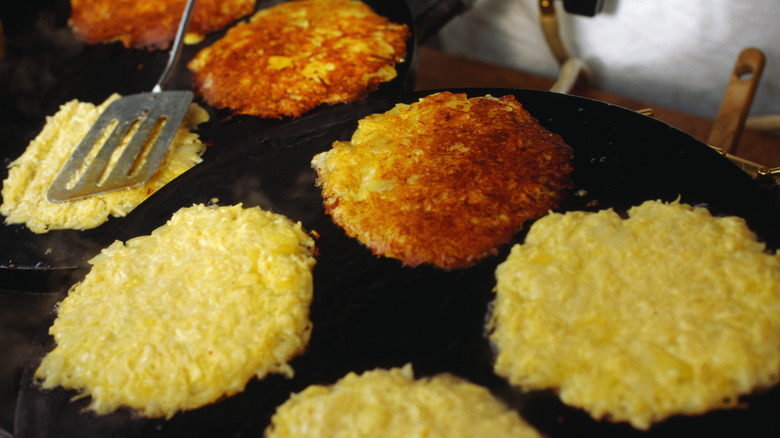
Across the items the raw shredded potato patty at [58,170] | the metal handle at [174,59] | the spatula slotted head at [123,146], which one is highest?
the metal handle at [174,59]

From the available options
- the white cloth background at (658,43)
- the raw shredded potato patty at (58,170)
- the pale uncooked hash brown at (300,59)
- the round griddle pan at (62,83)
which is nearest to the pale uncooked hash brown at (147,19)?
the round griddle pan at (62,83)

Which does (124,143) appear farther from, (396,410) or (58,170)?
(396,410)

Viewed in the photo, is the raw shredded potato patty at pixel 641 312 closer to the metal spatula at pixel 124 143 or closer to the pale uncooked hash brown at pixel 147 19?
the metal spatula at pixel 124 143

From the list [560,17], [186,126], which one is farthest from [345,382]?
[560,17]

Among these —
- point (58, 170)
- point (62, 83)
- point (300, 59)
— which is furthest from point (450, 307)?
point (62, 83)

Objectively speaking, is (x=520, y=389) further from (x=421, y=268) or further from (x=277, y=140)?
(x=277, y=140)

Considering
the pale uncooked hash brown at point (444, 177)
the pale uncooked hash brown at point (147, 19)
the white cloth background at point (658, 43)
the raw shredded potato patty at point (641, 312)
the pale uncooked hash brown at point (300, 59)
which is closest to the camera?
the raw shredded potato patty at point (641, 312)

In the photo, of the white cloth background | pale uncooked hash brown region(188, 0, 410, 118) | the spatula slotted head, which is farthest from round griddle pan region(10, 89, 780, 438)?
the white cloth background

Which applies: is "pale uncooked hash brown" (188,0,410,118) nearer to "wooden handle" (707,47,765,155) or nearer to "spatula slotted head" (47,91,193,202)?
"spatula slotted head" (47,91,193,202)
